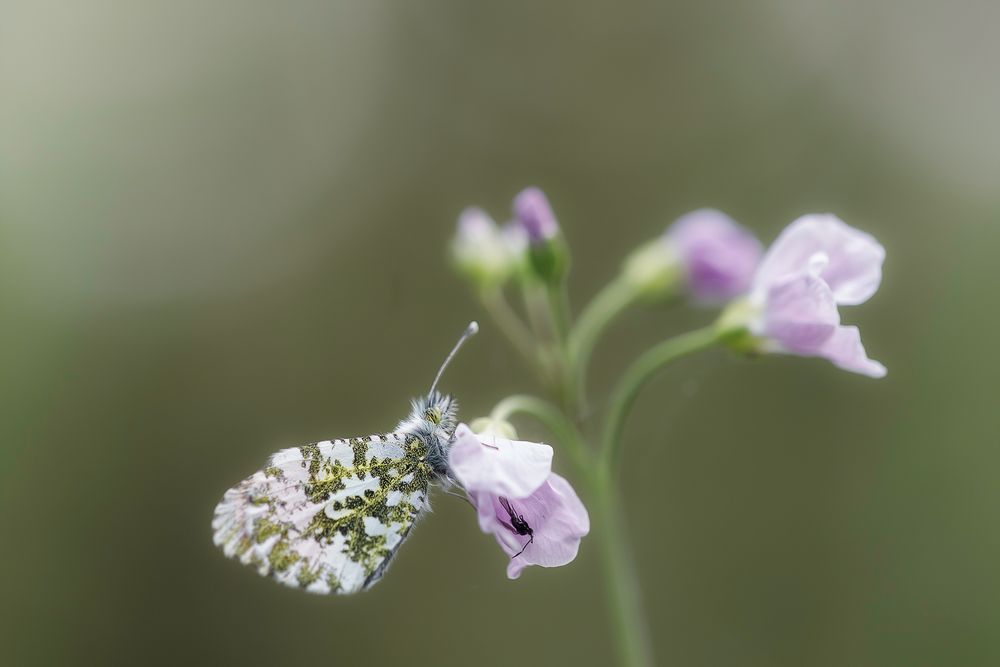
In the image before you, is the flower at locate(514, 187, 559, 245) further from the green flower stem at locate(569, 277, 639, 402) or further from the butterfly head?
the butterfly head

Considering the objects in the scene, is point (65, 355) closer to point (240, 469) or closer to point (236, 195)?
point (240, 469)

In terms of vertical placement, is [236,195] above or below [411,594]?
above

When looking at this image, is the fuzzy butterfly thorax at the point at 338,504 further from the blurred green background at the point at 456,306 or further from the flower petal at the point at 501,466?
the blurred green background at the point at 456,306

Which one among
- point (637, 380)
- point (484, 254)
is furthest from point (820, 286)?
point (484, 254)

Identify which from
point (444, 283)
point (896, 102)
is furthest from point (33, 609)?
point (896, 102)

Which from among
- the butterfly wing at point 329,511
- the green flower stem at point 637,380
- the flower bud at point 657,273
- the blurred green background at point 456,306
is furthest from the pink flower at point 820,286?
the blurred green background at point 456,306

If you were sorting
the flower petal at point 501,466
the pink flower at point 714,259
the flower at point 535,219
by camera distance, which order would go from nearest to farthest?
the flower petal at point 501,466 < the flower at point 535,219 < the pink flower at point 714,259

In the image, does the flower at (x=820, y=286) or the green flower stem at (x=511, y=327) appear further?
the green flower stem at (x=511, y=327)
